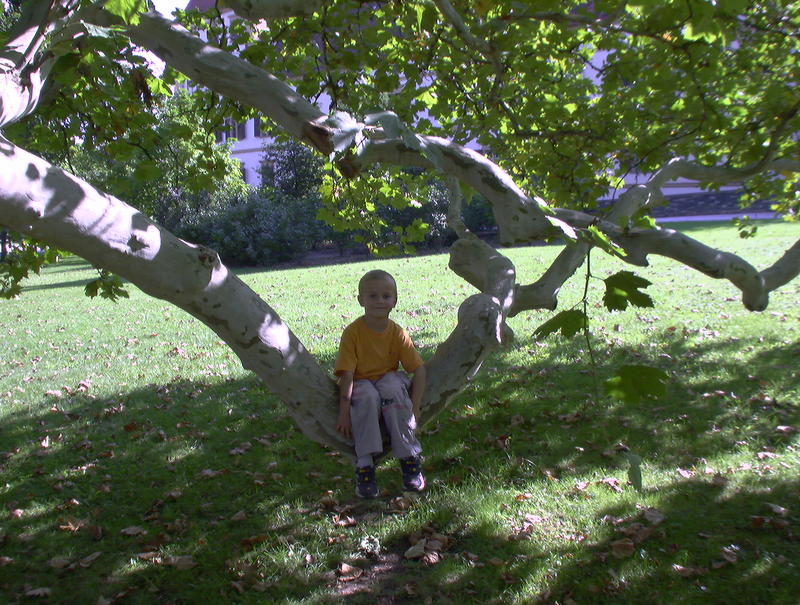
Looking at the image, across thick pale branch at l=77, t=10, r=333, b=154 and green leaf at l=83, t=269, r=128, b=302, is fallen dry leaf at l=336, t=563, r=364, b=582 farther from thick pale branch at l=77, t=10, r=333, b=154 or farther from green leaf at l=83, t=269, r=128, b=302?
green leaf at l=83, t=269, r=128, b=302

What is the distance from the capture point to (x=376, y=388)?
3578mm

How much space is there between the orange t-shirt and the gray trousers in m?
0.10

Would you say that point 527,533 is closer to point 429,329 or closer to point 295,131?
point 295,131

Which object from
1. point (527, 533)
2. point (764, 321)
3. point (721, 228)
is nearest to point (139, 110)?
point (527, 533)

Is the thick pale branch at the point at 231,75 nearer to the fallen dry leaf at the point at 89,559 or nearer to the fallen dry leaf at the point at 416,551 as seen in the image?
the fallen dry leaf at the point at 416,551

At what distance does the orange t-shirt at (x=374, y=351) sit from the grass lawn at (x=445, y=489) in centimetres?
96

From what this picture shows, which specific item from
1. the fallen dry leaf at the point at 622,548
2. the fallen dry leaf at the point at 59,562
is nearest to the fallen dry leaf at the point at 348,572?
the fallen dry leaf at the point at 622,548

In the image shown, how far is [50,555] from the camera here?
3.83 m

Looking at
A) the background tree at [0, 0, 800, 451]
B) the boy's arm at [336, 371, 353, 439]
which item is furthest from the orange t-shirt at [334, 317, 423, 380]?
the background tree at [0, 0, 800, 451]

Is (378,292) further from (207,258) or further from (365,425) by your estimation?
(207,258)

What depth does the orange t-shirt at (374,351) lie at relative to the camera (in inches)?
146

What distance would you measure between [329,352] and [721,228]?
56.9 feet

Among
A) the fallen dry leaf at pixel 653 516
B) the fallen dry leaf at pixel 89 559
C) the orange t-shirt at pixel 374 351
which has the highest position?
the orange t-shirt at pixel 374 351

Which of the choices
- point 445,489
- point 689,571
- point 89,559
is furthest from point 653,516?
point 89,559
